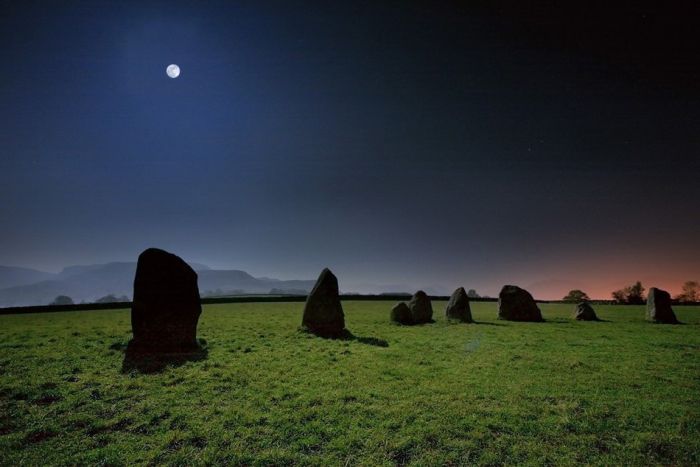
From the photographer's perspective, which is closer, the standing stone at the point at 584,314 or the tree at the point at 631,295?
the standing stone at the point at 584,314

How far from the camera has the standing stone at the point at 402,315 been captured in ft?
87.2

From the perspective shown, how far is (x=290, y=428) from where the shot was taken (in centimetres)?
754

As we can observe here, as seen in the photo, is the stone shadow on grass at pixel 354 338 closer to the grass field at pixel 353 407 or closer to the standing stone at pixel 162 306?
the grass field at pixel 353 407

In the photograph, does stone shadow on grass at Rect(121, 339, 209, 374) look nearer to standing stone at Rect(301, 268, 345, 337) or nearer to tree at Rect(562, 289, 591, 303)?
standing stone at Rect(301, 268, 345, 337)

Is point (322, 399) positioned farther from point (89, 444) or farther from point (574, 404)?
point (574, 404)

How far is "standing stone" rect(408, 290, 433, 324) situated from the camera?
2705 centimetres

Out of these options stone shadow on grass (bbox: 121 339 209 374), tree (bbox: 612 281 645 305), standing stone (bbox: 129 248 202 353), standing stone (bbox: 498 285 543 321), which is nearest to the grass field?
stone shadow on grass (bbox: 121 339 209 374)

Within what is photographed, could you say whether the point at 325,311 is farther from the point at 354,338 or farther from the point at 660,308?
the point at 660,308

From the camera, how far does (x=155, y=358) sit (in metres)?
A: 13.2

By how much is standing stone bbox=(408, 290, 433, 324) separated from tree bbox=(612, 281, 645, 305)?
178 feet

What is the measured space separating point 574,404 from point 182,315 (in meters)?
15.0

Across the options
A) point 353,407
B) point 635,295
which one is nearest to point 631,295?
point 635,295

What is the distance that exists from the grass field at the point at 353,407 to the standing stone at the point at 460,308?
11657mm

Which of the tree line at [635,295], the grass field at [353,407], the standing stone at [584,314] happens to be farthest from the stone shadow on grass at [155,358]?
the tree line at [635,295]
